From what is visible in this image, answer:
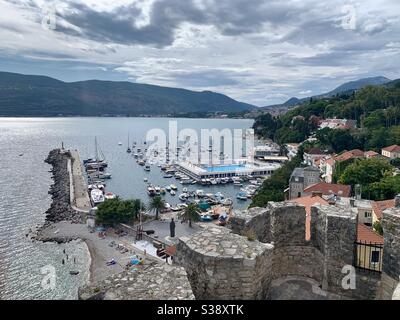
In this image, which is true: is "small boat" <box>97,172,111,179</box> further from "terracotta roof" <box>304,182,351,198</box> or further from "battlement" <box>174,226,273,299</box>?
"battlement" <box>174,226,273,299</box>

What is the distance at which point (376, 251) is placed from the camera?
6637mm

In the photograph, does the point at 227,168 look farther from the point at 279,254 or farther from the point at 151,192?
the point at 279,254

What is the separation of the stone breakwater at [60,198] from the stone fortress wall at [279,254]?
137 feet

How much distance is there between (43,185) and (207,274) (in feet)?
222

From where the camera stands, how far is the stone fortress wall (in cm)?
505

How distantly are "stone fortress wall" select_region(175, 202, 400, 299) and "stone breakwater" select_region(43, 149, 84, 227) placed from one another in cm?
4175

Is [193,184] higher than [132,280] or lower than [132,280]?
lower

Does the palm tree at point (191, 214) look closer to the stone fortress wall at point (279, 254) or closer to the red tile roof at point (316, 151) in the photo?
the stone fortress wall at point (279, 254)

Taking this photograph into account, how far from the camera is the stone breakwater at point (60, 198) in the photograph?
46094 mm

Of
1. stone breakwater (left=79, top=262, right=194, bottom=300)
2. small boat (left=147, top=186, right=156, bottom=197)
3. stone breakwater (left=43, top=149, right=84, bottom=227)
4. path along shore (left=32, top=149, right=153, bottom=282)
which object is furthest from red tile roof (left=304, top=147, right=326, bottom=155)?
stone breakwater (left=79, top=262, right=194, bottom=300)
